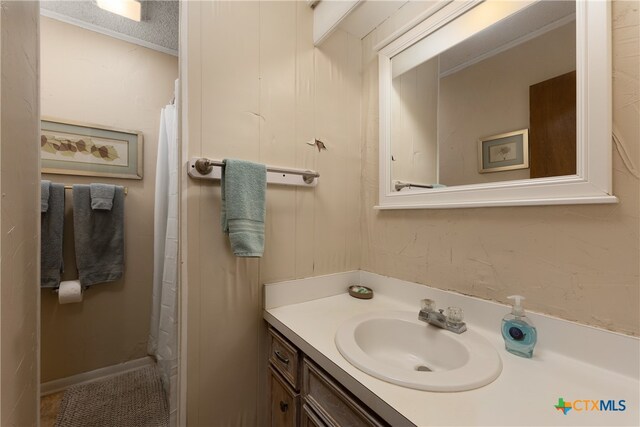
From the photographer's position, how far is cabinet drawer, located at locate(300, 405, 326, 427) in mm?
711

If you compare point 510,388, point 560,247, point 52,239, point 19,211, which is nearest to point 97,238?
point 52,239

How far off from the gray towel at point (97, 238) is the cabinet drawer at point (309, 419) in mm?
1463

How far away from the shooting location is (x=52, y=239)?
1388mm

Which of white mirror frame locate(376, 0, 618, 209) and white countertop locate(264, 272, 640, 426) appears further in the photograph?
white mirror frame locate(376, 0, 618, 209)

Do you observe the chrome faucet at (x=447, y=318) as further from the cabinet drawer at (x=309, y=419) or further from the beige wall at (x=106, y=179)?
the beige wall at (x=106, y=179)

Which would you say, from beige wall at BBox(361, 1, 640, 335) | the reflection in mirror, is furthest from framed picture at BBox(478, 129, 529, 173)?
beige wall at BBox(361, 1, 640, 335)

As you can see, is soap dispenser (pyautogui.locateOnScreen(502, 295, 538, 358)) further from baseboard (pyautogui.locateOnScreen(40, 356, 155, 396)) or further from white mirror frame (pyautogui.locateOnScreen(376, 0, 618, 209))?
baseboard (pyautogui.locateOnScreen(40, 356, 155, 396))

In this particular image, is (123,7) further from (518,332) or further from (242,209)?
(518,332)

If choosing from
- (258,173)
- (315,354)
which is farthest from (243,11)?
(315,354)

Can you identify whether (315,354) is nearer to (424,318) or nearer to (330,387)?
(330,387)

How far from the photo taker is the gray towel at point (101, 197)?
4.88ft

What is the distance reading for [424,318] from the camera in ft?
2.81

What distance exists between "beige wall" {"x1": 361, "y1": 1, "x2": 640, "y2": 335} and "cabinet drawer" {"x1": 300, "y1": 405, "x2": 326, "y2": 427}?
0.59 m

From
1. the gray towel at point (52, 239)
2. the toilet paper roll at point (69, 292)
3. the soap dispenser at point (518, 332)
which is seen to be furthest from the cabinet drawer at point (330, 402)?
the gray towel at point (52, 239)
